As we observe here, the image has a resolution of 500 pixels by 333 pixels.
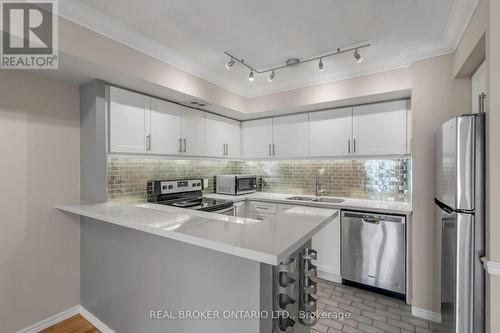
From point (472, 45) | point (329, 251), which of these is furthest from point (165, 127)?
point (472, 45)

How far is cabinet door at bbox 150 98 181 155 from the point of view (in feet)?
8.45

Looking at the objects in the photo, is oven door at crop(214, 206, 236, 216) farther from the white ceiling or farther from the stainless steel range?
the white ceiling

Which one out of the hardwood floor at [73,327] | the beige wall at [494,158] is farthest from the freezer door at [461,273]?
the hardwood floor at [73,327]

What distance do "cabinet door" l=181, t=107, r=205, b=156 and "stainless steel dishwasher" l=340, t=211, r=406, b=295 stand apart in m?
2.03

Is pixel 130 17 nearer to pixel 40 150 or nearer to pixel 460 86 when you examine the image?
pixel 40 150

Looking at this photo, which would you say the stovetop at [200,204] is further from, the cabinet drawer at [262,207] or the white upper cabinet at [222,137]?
the white upper cabinet at [222,137]

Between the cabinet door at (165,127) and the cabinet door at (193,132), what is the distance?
8 centimetres

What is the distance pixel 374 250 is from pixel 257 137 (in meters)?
2.25

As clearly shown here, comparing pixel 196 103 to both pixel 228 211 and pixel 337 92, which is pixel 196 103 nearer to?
pixel 228 211

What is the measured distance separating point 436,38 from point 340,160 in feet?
5.61

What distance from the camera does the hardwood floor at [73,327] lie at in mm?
2018

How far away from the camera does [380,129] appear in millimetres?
2791

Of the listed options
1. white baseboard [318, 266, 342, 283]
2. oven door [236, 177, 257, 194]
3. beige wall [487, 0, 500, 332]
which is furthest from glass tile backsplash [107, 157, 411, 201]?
beige wall [487, 0, 500, 332]

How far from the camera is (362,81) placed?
265 centimetres
